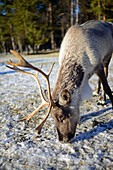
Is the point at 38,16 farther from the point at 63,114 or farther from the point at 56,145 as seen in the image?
the point at 56,145

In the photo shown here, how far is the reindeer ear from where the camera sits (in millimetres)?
2193

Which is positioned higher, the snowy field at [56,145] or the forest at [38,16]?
the forest at [38,16]

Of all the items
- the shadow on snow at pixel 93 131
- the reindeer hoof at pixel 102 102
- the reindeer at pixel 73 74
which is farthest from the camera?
the reindeer hoof at pixel 102 102

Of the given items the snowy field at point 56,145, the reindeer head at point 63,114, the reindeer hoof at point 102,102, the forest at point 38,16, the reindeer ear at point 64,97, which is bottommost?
the snowy field at point 56,145

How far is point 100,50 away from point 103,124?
170 centimetres

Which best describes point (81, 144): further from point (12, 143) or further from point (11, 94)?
point (11, 94)

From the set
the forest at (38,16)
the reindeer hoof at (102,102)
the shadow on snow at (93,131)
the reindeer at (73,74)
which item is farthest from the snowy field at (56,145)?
the forest at (38,16)

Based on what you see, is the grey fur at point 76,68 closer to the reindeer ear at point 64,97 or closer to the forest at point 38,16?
the reindeer ear at point 64,97

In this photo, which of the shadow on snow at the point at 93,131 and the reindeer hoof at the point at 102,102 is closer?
the shadow on snow at the point at 93,131

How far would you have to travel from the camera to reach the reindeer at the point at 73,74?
7.54 feet

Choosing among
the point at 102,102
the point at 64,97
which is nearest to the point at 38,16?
the point at 102,102

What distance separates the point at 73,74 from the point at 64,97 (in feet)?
1.74

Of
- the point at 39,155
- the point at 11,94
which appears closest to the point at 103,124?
the point at 39,155

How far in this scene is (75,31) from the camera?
130 inches
